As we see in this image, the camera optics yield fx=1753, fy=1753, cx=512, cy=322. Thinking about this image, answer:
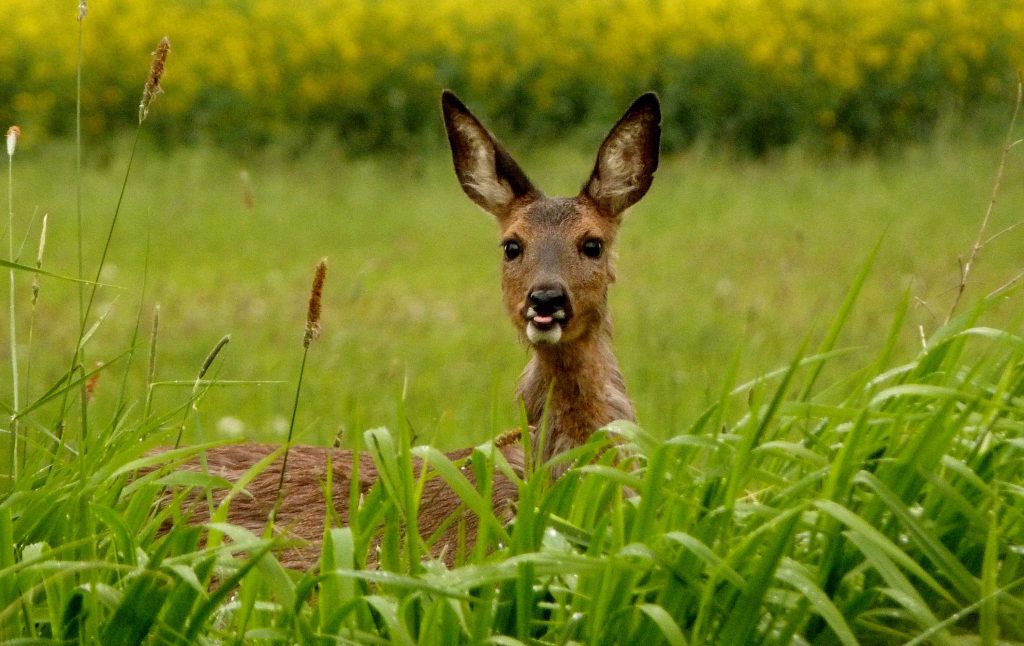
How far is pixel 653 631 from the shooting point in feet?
11.1

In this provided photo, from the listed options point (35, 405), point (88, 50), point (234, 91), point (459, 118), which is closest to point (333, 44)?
point (234, 91)

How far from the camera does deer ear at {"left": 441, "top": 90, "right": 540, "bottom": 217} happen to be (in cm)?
582

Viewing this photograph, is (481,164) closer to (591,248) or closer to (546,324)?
(591,248)

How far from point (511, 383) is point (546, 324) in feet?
11.2

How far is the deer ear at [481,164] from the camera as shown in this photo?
19.1 ft

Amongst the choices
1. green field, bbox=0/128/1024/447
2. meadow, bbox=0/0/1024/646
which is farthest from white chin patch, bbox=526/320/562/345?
green field, bbox=0/128/1024/447

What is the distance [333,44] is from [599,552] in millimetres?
13622

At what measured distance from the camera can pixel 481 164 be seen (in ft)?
19.5

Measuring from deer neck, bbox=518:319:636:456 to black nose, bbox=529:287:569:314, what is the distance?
0.11 m

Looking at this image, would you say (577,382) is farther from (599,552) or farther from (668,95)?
(668,95)

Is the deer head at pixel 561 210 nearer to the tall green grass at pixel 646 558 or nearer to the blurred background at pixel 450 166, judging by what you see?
the tall green grass at pixel 646 558

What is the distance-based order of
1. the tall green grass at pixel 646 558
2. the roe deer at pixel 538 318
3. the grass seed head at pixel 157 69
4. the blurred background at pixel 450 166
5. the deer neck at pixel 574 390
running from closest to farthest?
1. the tall green grass at pixel 646 558
2. the grass seed head at pixel 157 69
3. the roe deer at pixel 538 318
4. the deer neck at pixel 574 390
5. the blurred background at pixel 450 166

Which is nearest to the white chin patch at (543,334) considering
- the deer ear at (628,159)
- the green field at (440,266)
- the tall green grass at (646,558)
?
the green field at (440,266)

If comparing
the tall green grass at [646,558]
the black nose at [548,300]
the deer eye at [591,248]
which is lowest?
the tall green grass at [646,558]
